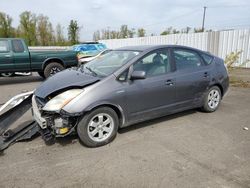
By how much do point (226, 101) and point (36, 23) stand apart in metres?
37.3

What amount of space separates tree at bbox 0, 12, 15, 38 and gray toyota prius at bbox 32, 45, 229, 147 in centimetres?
3561

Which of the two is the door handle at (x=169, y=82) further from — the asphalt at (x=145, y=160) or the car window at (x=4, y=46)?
the car window at (x=4, y=46)

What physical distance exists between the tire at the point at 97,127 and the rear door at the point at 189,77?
1532 millimetres

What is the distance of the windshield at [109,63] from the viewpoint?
4027mm

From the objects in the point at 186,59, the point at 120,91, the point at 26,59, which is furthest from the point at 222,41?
the point at 120,91

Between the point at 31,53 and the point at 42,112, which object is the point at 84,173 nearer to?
the point at 42,112

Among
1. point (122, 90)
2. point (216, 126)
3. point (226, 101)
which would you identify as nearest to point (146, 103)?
point (122, 90)

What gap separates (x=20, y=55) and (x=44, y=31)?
1235 inches

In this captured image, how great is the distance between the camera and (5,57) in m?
9.04

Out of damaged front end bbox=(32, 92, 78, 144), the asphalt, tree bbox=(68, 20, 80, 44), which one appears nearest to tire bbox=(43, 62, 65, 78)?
the asphalt

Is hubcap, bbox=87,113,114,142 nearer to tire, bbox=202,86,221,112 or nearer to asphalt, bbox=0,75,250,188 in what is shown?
asphalt, bbox=0,75,250,188

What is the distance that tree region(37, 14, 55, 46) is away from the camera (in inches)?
1484

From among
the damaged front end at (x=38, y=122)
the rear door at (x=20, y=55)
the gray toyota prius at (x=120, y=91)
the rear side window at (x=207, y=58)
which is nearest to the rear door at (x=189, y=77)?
the gray toyota prius at (x=120, y=91)

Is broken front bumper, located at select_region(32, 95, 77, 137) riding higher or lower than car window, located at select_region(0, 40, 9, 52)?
lower
